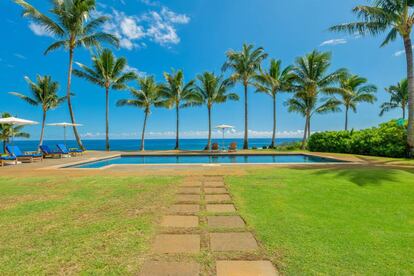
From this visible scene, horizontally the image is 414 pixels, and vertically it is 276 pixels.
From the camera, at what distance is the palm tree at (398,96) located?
957 inches

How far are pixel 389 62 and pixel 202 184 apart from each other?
67.4ft

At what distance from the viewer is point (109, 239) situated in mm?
2613

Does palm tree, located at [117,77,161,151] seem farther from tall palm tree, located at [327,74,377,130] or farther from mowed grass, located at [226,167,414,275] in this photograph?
tall palm tree, located at [327,74,377,130]

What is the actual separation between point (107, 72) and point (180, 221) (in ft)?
61.4

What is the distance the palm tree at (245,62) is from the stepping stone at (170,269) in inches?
724

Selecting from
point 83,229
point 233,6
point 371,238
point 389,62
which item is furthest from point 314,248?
point 389,62

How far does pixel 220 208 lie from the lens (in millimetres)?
3842

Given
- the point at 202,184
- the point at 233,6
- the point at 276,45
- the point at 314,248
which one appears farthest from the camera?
the point at 276,45

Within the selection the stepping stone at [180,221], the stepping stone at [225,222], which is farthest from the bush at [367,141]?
the stepping stone at [180,221]

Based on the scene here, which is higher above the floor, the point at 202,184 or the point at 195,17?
the point at 195,17

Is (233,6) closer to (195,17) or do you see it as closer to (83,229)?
(195,17)

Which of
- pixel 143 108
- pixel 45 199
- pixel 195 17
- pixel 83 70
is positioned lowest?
pixel 45 199

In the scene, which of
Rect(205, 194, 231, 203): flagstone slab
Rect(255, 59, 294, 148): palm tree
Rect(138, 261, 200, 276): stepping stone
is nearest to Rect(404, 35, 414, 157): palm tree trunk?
Rect(255, 59, 294, 148): palm tree

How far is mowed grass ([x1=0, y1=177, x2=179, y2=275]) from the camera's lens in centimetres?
209
